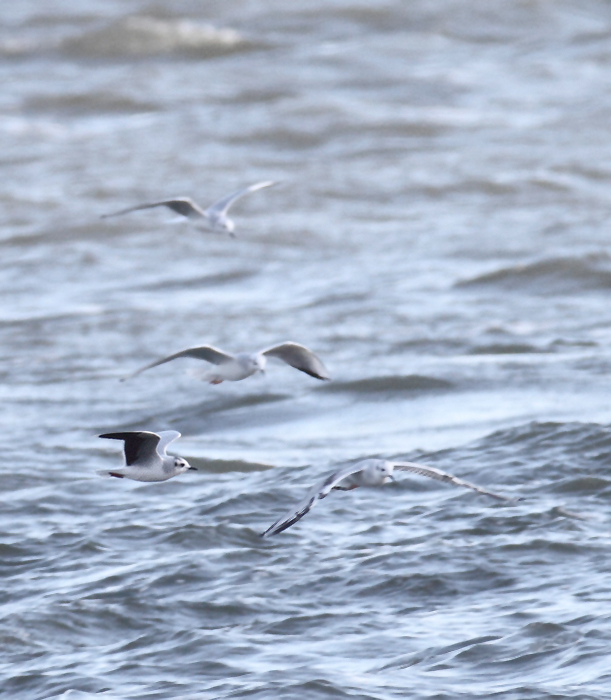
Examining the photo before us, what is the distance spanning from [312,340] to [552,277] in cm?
372

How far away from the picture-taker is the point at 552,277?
19.1 meters

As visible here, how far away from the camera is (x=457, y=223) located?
22016 millimetres

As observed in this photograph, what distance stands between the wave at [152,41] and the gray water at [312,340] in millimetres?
87

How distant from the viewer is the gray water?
29.0 ft

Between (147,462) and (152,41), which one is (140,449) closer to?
(147,462)

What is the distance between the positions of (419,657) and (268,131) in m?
19.7

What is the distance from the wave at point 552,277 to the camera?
18781 millimetres

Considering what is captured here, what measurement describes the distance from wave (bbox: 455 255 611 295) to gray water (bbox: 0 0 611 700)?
0.06m

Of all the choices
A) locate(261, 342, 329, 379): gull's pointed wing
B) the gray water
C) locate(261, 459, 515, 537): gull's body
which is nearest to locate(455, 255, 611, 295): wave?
the gray water

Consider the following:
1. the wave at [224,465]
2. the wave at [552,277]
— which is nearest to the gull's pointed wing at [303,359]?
the wave at [224,465]

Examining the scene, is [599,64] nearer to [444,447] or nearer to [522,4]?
[522,4]

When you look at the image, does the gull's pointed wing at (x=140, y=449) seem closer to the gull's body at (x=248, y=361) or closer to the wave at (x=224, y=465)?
the gull's body at (x=248, y=361)

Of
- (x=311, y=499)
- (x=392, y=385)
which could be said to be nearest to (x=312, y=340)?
(x=392, y=385)

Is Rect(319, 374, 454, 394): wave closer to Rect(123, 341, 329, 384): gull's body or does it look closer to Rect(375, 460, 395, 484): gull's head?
Rect(123, 341, 329, 384): gull's body
